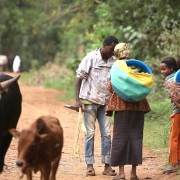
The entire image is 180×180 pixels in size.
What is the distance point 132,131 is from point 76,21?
1841 centimetres

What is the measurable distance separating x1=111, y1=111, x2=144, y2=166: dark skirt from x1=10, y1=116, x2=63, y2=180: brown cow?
109cm

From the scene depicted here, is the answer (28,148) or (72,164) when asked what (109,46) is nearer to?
(72,164)

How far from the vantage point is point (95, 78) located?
9.45 meters

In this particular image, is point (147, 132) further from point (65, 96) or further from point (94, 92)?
point (65, 96)

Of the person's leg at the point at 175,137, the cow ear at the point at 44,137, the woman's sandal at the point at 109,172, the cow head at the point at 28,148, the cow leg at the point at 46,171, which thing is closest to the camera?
the cow head at the point at 28,148

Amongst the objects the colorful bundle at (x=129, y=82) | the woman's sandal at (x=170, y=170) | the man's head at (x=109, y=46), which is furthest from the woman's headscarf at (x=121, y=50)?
the woman's sandal at (x=170, y=170)

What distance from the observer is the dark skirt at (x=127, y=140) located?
341 inches

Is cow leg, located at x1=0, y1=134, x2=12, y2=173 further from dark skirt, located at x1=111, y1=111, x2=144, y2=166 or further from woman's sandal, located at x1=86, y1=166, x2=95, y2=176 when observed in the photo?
dark skirt, located at x1=111, y1=111, x2=144, y2=166

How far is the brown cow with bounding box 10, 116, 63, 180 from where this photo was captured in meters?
7.10

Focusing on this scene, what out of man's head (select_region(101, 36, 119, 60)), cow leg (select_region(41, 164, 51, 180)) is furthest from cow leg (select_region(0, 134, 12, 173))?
man's head (select_region(101, 36, 119, 60))

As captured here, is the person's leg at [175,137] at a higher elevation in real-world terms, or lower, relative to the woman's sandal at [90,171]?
higher

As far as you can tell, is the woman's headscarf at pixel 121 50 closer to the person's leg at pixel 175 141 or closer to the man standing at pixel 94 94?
the man standing at pixel 94 94

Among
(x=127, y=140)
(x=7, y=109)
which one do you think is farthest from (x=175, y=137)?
(x=7, y=109)

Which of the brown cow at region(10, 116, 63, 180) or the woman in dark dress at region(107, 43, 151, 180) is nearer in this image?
the brown cow at region(10, 116, 63, 180)
